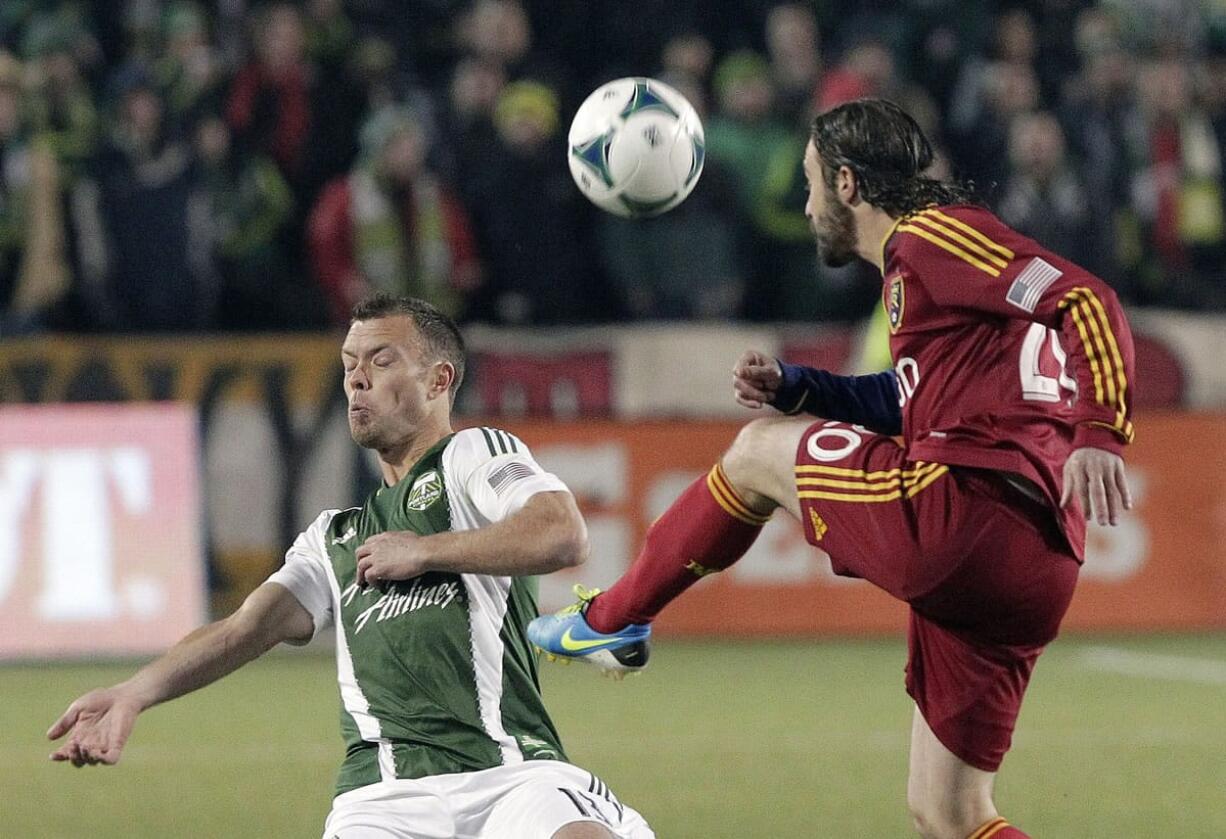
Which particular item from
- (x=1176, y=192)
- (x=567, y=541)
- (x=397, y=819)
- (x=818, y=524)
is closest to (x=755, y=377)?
(x=818, y=524)

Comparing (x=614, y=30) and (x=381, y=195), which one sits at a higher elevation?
(x=614, y=30)

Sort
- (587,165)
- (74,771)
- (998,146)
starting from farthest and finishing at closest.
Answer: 1. (998,146)
2. (74,771)
3. (587,165)

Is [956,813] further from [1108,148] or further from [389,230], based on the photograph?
[1108,148]

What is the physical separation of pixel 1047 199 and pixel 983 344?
8.05m

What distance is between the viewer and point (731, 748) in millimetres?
8195

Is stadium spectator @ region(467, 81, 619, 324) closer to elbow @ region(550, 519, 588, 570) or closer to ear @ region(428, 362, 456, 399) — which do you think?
ear @ region(428, 362, 456, 399)

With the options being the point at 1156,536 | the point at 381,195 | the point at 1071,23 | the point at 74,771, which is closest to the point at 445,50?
the point at 381,195

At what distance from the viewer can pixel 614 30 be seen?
13305mm

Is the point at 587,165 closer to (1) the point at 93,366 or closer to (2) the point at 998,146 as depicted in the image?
(1) the point at 93,366

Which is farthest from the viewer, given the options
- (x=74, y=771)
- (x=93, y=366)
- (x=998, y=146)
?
(x=998, y=146)

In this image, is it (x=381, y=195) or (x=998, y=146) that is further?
(x=998, y=146)

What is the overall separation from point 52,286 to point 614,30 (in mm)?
4007

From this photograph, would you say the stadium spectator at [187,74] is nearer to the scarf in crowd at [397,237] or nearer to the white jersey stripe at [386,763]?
the scarf in crowd at [397,237]

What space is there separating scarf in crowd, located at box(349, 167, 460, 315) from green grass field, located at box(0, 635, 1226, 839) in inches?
87.9
